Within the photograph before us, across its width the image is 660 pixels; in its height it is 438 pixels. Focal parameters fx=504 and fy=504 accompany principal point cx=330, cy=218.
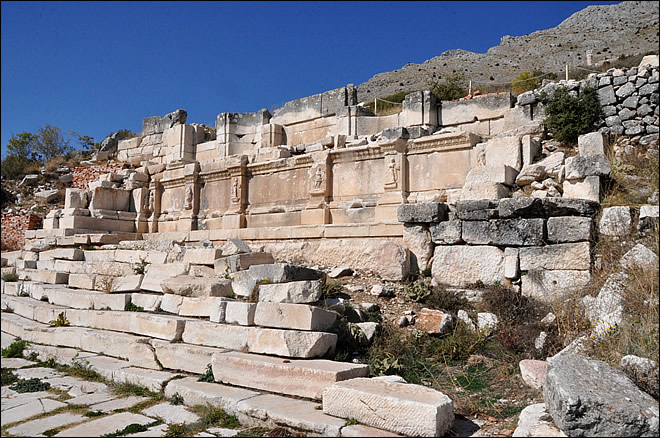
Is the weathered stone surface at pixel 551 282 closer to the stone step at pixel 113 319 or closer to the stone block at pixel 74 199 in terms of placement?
the stone step at pixel 113 319

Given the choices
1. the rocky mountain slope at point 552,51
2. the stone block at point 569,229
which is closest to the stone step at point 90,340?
the stone block at point 569,229

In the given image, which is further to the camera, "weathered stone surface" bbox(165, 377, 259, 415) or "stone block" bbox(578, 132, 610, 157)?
"stone block" bbox(578, 132, 610, 157)

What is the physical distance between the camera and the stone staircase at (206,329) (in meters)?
4.62

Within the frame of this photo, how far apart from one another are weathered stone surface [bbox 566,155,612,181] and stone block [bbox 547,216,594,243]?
3.72 ft

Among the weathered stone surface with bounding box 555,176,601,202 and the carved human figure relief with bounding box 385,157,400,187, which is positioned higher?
the carved human figure relief with bounding box 385,157,400,187

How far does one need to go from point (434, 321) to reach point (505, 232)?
176 centimetres

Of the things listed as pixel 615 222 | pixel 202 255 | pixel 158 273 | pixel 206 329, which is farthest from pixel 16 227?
→ pixel 615 222

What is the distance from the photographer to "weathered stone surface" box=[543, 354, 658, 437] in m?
3.23

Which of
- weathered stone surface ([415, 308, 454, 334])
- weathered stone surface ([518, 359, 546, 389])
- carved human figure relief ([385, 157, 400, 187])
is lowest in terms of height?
weathered stone surface ([518, 359, 546, 389])


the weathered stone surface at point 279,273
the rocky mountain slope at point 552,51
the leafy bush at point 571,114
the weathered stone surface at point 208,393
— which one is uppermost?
the rocky mountain slope at point 552,51

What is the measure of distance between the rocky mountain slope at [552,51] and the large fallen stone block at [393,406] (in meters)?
20.7

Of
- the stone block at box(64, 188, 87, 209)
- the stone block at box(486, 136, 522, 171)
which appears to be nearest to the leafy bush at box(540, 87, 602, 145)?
the stone block at box(486, 136, 522, 171)

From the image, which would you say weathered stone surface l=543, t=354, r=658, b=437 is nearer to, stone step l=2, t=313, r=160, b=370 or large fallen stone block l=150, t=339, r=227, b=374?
large fallen stone block l=150, t=339, r=227, b=374

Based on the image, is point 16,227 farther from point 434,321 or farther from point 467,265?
point 434,321
